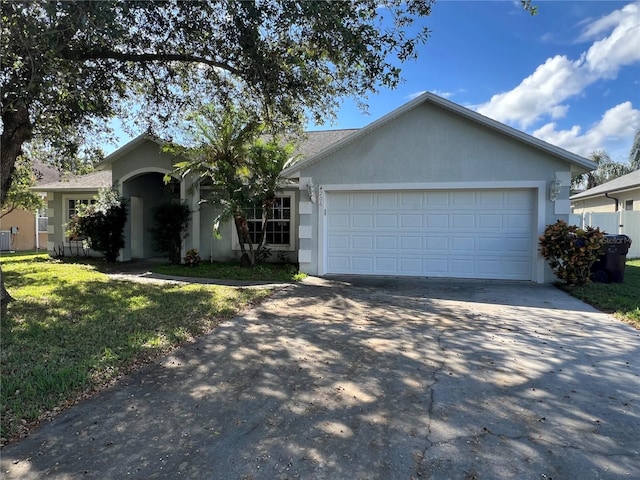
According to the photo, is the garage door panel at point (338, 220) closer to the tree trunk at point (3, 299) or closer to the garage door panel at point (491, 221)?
the garage door panel at point (491, 221)

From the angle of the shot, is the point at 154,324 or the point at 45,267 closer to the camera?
the point at 154,324

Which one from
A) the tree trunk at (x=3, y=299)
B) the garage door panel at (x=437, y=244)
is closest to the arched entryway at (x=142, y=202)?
the tree trunk at (x=3, y=299)

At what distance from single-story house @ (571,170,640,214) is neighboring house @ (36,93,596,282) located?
434 inches

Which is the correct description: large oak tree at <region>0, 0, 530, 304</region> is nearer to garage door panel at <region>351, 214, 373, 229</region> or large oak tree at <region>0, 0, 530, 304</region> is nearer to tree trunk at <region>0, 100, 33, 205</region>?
tree trunk at <region>0, 100, 33, 205</region>

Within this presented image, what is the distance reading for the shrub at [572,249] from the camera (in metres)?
8.96

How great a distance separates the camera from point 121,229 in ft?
46.0

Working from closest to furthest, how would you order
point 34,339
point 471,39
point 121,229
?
point 34,339, point 471,39, point 121,229

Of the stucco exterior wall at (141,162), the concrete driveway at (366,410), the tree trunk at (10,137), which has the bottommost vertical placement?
the concrete driveway at (366,410)

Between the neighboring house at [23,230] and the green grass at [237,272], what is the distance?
14.4 meters

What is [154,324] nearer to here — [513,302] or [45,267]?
[513,302]

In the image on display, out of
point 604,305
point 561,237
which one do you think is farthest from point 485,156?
point 604,305

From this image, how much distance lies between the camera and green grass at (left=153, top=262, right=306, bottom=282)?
427 inches

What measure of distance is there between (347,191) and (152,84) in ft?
18.3

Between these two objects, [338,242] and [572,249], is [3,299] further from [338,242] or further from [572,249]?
[572,249]
